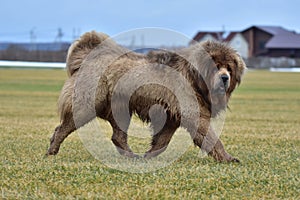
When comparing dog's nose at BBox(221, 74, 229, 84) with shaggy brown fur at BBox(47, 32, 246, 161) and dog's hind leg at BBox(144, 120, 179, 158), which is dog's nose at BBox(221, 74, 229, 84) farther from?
dog's hind leg at BBox(144, 120, 179, 158)

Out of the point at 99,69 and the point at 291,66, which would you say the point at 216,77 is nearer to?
the point at 99,69

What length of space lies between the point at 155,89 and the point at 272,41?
101 metres

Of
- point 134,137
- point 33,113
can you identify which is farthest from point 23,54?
point 134,137

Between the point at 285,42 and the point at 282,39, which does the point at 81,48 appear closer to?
the point at 285,42

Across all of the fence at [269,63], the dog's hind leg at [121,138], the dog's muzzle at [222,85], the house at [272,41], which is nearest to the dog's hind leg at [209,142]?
the dog's muzzle at [222,85]

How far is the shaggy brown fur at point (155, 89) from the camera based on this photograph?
30.3 feet

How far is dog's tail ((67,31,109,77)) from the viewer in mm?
10195

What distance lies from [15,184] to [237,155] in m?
4.12

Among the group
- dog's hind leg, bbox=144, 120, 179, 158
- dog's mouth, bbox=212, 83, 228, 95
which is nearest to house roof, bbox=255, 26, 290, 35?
dog's hind leg, bbox=144, 120, 179, 158

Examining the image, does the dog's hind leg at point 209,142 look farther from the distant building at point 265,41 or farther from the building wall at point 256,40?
the building wall at point 256,40

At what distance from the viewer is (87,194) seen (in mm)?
6898

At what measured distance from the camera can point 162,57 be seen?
9.68 m

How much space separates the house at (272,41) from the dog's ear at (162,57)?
97461 millimetres

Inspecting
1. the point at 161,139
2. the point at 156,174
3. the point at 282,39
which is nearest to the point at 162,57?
the point at 161,139
